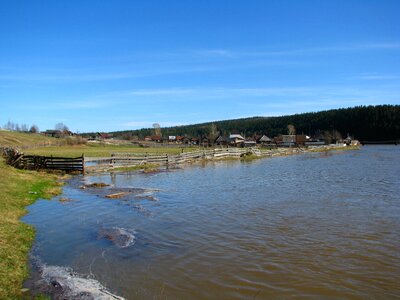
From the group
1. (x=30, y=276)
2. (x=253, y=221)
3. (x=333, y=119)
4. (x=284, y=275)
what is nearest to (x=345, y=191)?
(x=253, y=221)

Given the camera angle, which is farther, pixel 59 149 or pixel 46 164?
pixel 59 149

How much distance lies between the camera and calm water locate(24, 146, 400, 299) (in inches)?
315

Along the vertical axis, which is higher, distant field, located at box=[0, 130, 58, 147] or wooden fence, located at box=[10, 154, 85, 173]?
distant field, located at box=[0, 130, 58, 147]

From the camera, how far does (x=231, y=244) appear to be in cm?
1109

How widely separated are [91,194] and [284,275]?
51.2 ft

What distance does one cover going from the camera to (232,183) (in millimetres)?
27203

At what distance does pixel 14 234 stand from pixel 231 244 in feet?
22.8

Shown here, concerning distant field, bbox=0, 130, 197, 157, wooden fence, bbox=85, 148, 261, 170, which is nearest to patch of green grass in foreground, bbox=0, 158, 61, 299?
wooden fence, bbox=85, 148, 261, 170

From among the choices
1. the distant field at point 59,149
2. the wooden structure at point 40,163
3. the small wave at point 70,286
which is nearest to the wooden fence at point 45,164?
the wooden structure at point 40,163

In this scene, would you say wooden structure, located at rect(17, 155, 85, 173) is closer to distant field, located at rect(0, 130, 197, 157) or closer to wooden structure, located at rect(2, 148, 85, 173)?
wooden structure, located at rect(2, 148, 85, 173)

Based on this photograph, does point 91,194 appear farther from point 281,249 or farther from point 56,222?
point 281,249

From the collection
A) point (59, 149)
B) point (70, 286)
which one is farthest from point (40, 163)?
point (59, 149)

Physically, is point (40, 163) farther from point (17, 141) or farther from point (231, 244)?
point (17, 141)

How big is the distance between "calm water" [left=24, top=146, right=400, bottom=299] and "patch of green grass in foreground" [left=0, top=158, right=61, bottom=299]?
51cm
